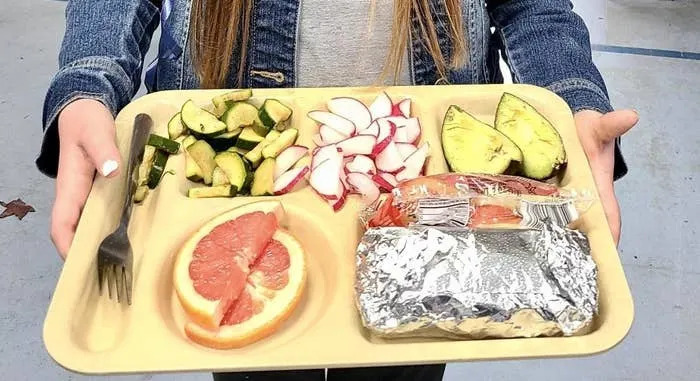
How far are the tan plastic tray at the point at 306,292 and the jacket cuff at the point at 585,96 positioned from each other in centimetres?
2

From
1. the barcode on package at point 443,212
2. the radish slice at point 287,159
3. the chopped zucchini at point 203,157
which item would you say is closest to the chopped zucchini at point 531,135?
the barcode on package at point 443,212

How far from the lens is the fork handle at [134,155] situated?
833mm

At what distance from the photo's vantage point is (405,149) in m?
0.94

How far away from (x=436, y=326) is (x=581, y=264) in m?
0.16

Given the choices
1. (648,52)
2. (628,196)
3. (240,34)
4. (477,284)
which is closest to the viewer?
(477,284)

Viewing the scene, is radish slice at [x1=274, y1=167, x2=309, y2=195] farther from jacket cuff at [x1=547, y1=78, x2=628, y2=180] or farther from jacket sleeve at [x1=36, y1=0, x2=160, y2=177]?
jacket cuff at [x1=547, y1=78, x2=628, y2=180]

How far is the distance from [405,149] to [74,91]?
408 millimetres

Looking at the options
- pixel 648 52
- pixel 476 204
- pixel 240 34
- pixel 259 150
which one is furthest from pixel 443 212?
pixel 648 52

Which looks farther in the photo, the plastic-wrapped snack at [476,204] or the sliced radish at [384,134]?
the sliced radish at [384,134]

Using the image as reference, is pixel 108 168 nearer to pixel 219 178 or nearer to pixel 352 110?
pixel 219 178

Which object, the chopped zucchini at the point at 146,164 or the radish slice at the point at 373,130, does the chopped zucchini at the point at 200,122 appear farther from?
the radish slice at the point at 373,130

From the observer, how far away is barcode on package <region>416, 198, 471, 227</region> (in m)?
0.80

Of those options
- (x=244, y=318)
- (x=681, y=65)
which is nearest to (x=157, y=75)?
(x=244, y=318)

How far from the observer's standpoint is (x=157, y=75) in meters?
1.05
